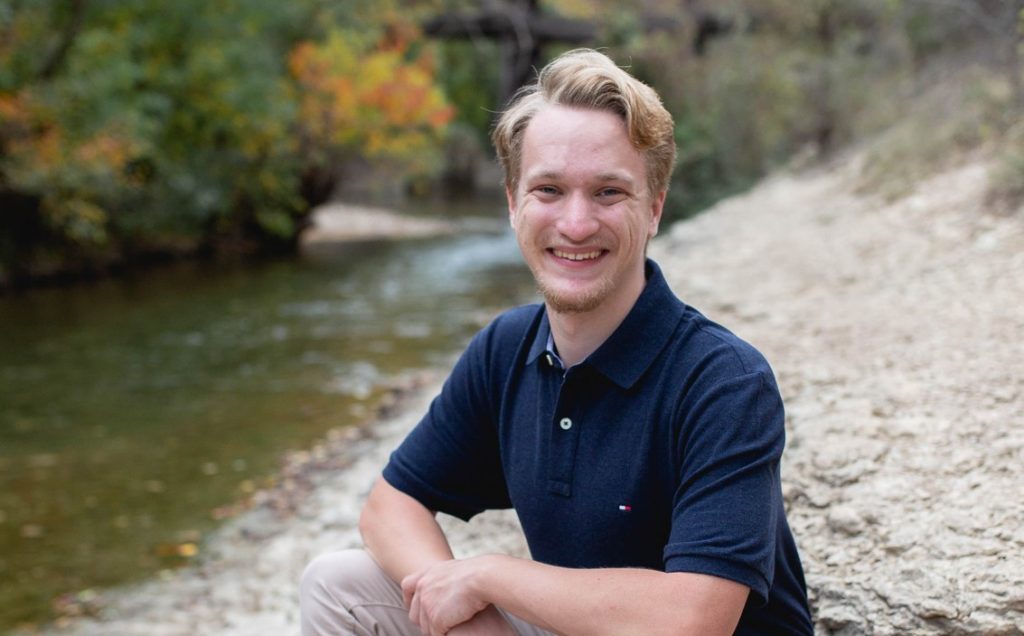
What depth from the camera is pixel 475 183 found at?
1574 inches

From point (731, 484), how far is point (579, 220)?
66 centimetres

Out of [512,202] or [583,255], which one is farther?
[512,202]

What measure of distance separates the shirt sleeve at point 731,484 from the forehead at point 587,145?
0.52 m

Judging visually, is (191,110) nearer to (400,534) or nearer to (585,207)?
(400,534)

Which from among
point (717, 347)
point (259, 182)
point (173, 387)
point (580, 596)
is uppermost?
point (717, 347)

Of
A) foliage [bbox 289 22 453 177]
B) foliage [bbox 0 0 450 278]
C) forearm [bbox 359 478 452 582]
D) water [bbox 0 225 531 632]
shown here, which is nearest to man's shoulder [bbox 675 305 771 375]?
forearm [bbox 359 478 452 582]

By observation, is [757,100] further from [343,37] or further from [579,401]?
[579,401]

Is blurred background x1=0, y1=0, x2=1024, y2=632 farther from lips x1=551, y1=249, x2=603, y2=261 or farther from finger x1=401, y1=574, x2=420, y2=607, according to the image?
finger x1=401, y1=574, x2=420, y2=607

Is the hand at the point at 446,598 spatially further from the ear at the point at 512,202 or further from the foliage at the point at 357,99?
the foliage at the point at 357,99

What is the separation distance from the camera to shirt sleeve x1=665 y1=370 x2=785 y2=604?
6.23 feet

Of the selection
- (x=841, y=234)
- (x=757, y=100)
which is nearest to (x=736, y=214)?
(x=841, y=234)

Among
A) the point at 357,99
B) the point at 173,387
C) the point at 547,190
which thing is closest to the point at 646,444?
the point at 547,190

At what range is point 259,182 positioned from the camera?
1884 cm

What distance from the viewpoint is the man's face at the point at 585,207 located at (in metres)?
2.23
